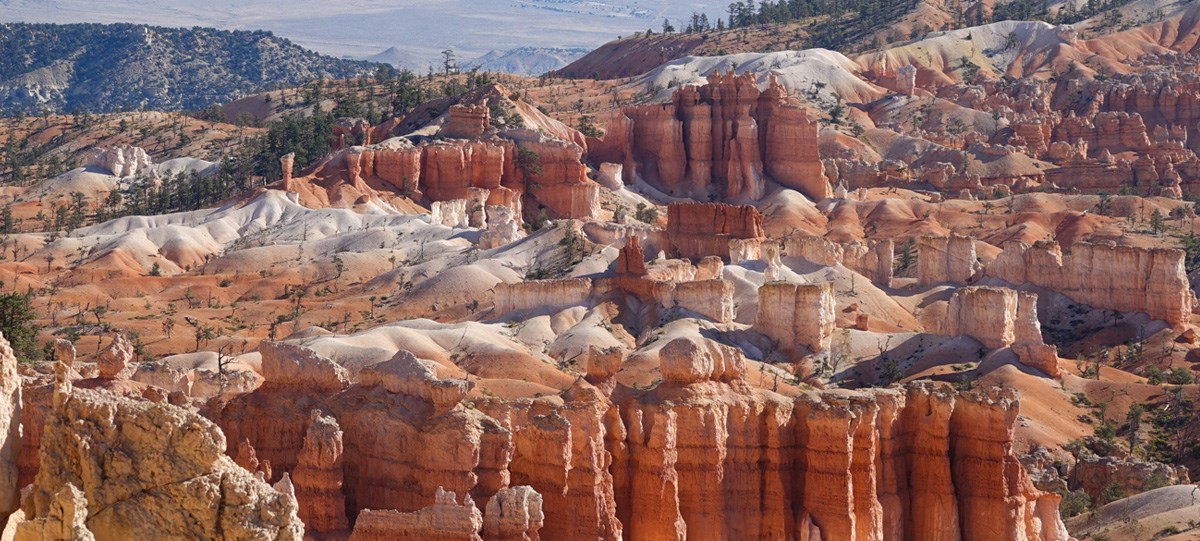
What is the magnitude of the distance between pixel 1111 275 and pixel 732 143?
4711 cm

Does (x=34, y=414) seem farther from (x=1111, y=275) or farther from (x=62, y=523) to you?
(x=1111, y=275)

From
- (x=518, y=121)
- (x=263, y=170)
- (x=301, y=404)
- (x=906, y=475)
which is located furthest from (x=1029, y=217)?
(x=301, y=404)

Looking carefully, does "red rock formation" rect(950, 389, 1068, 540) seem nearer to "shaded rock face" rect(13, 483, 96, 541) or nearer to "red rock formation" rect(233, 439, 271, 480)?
"red rock formation" rect(233, 439, 271, 480)

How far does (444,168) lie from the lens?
14012 cm

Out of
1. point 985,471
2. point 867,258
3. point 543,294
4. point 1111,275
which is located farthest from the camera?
point 867,258

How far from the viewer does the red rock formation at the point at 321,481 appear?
39.9 meters

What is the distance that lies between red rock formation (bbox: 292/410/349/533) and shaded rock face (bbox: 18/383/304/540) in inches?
638

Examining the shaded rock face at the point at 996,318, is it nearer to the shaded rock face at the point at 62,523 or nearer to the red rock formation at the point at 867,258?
the red rock formation at the point at 867,258

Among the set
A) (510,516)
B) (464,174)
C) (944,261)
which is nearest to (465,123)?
(464,174)

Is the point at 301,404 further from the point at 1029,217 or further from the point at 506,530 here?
the point at 1029,217

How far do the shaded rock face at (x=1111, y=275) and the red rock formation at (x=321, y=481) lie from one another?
75.1m

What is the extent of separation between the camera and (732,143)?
503ft

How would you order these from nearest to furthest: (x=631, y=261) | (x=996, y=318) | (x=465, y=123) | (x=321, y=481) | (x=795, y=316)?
(x=321, y=481) < (x=795, y=316) < (x=996, y=318) < (x=631, y=261) < (x=465, y=123)

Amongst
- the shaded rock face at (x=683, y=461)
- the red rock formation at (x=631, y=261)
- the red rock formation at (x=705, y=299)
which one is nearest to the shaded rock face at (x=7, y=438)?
the shaded rock face at (x=683, y=461)
